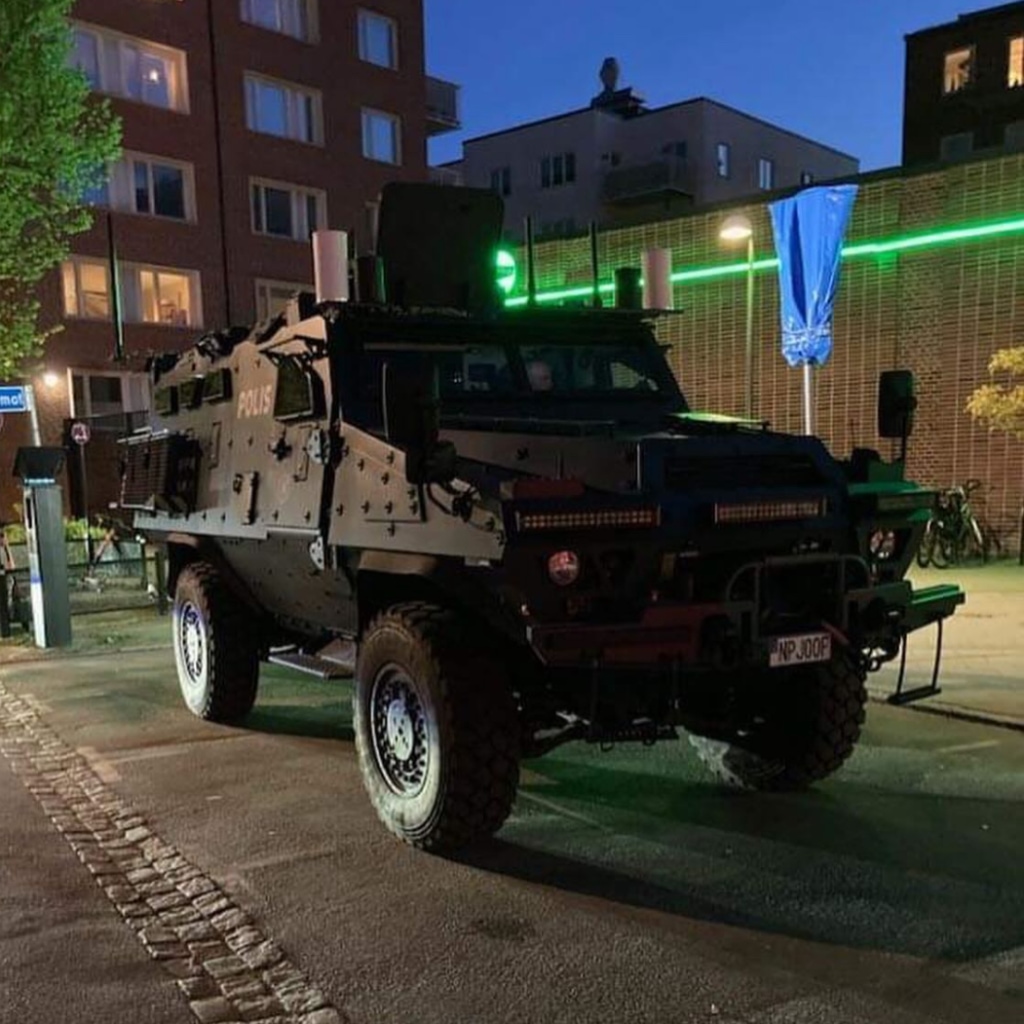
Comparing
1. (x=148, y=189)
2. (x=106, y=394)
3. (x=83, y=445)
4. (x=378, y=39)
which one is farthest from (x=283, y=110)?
(x=83, y=445)

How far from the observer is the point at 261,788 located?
5609 millimetres

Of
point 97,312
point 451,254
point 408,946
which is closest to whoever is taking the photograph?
point 408,946

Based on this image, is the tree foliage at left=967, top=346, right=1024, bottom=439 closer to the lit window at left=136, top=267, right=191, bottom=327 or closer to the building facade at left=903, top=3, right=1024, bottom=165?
the lit window at left=136, top=267, right=191, bottom=327

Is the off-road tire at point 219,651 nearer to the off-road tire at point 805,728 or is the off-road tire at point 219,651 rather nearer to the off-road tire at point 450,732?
the off-road tire at point 450,732

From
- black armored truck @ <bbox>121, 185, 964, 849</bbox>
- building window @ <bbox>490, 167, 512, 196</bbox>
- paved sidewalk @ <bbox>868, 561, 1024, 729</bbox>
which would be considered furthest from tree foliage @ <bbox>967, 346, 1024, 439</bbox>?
building window @ <bbox>490, 167, 512, 196</bbox>

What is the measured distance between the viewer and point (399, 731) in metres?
4.79

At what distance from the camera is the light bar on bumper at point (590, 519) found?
3.88 m

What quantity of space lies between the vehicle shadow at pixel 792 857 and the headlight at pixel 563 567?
124 cm

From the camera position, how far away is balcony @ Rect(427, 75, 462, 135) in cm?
3753

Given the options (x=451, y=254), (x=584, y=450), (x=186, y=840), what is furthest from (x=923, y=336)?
(x=186, y=840)

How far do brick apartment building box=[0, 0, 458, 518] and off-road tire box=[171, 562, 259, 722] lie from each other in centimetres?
1779

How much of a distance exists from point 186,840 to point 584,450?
101 inches

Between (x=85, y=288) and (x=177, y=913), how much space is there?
24.7 meters

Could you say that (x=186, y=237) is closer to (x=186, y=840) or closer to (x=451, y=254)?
(x=451, y=254)
